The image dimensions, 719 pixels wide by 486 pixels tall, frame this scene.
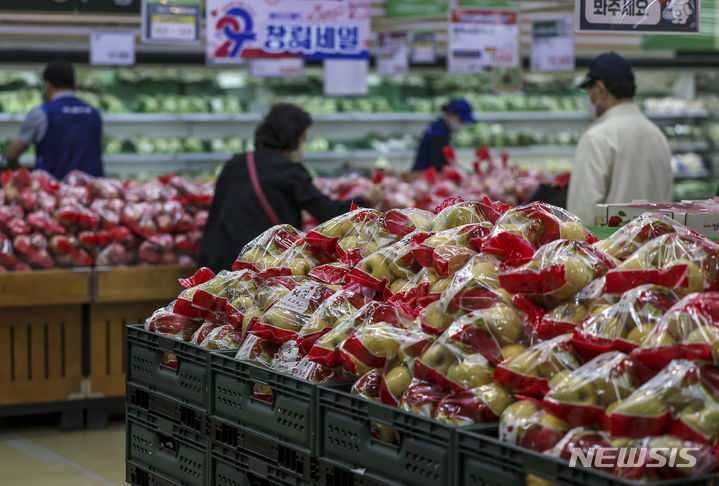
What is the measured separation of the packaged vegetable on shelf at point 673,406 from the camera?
5.77ft

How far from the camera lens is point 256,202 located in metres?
5.01

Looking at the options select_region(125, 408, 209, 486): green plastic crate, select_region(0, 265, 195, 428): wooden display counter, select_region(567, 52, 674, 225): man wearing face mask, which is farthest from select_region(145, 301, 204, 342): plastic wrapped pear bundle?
select_region(0, 265, 195, 428): wooden display counter

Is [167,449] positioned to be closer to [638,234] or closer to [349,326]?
[349,326]

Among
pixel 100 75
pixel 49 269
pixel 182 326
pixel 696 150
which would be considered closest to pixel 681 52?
pixel 696 150

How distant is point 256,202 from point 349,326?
268 centimetres

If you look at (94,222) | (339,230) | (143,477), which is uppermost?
(339,230)

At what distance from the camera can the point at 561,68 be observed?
9.80 m

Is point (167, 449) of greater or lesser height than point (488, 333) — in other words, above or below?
below

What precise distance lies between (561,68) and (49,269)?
19.2 feet

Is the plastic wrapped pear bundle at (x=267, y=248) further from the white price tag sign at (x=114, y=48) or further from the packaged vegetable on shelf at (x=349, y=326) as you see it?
the white price tag sign at (x=114, y=48)

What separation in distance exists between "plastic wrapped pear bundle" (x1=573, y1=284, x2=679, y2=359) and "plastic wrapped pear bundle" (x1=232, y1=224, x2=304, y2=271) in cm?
123

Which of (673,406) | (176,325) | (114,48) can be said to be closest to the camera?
(673,406)

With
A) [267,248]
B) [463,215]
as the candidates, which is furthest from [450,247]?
[267,248]

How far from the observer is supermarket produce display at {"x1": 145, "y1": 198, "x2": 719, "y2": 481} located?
1.84 m
